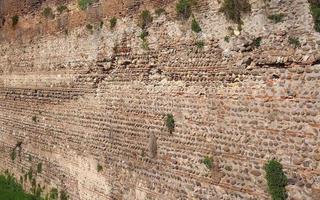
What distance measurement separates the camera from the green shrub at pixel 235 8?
7180 mm

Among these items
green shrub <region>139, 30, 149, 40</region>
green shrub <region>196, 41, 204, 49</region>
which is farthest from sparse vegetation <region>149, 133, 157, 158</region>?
green shrub <region>196, 41, 204, 49</region>

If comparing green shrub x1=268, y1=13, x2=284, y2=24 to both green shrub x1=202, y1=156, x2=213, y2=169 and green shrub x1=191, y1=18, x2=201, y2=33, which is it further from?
green shrub x1=202, y1=156, x2=213, y2=169

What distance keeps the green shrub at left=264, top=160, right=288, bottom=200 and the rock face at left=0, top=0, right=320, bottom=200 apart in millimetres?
113

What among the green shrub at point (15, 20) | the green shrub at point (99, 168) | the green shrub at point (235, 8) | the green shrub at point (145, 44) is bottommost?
the green shrub at point (99, 168)

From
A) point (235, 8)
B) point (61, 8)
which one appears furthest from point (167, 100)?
point (61, 8)

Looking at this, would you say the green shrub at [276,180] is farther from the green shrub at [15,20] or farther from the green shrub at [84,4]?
the green shrub at [15,20]

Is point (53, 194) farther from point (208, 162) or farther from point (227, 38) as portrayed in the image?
point (227, 38)

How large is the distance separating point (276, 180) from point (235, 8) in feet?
8.69

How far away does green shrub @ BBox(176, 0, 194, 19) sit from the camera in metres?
7.98

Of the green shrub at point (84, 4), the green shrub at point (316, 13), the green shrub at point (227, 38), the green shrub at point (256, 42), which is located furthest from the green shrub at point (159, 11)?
the green shrub at point (316, 13)

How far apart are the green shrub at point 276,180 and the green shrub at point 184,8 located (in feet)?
9.44

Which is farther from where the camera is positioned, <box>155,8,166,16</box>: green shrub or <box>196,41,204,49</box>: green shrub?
<box>155,8,166,16</box>: green shrub

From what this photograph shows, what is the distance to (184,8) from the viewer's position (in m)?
8.09

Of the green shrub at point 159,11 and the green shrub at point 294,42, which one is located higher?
the green shrub at point 159,11
